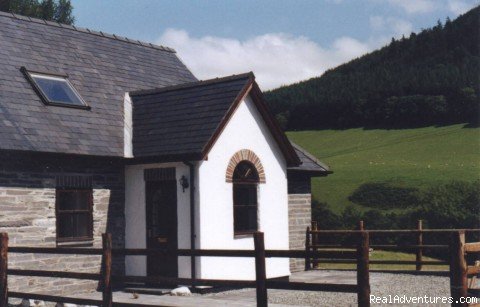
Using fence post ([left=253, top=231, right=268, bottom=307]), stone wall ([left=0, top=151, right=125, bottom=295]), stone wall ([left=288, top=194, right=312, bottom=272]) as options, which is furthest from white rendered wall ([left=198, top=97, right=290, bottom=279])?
fence post ([left=253, top=231, right=268, bottom=307])

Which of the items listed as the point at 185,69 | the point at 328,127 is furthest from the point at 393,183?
the point at 328,127

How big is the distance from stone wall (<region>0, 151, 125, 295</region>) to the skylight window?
5.75ft

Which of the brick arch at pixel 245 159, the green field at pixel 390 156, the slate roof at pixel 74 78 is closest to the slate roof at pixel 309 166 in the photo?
the brick arch at pixel 245 159

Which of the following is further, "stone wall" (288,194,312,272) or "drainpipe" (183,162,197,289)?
"stone wall" (288,194,312,272)

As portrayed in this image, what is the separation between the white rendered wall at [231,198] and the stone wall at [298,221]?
2.19m

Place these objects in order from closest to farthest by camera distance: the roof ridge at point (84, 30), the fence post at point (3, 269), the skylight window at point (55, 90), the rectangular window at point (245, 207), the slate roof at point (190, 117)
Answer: the fence post at point (3, 269) < the slate roof at point (190, 117) < the skylight window at point (55, 90) < the rectangular window at point (245, 207) < the roof ridge at point (84, 30)

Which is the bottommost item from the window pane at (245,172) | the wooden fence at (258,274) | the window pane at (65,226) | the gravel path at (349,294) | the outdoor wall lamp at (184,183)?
the gravel path at (349,294)

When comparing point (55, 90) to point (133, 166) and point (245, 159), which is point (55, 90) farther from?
point (245, 159)

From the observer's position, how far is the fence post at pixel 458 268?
8.85 meters

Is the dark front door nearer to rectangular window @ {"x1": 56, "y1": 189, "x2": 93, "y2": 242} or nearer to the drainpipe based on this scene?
the drainpipe

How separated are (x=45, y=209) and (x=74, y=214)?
91 cm

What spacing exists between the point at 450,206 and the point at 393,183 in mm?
8933

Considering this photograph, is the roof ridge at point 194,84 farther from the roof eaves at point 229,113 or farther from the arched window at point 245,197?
the arched window at point 245,197

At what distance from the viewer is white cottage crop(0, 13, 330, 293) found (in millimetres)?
14930
